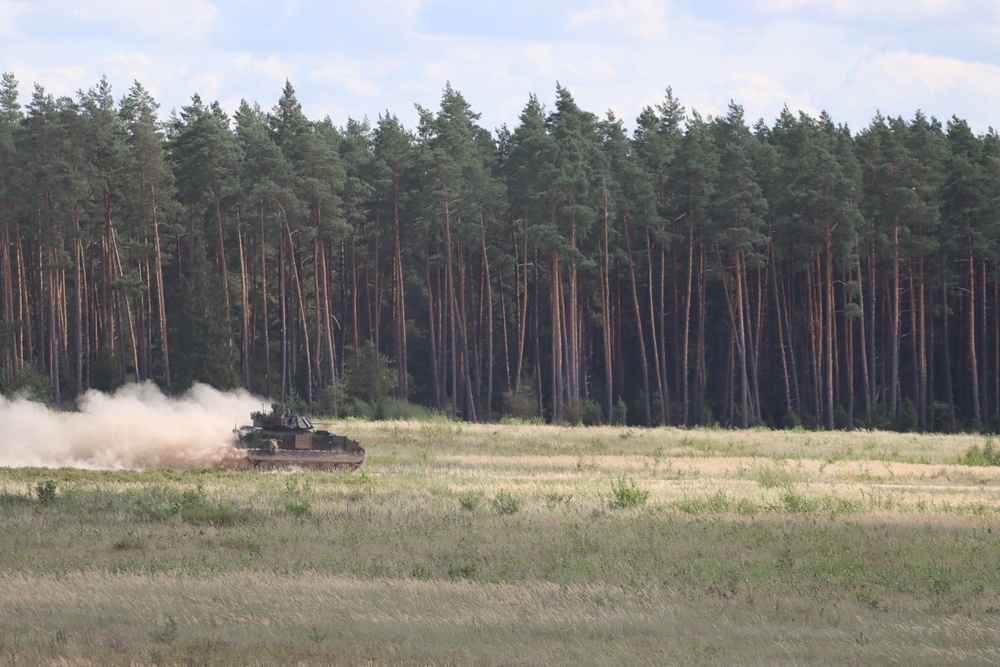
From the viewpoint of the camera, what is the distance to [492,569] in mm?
19062

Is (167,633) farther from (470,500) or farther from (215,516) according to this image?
(470,500)

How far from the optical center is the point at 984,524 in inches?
968

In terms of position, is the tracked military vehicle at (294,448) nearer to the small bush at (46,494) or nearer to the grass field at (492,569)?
the grass field at (492,569)

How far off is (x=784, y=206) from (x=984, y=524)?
55955 millimetres

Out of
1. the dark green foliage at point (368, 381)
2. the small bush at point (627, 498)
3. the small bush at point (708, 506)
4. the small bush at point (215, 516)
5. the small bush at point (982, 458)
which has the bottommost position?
the small bush at point (982, 458)

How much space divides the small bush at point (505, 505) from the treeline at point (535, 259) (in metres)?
43.8

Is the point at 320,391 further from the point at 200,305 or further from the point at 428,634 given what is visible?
the point at 428,634

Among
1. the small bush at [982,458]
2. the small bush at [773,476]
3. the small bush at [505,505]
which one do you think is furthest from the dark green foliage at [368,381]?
the small bush at [505,505]

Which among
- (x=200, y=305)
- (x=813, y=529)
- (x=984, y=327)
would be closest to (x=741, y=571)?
(x=813, y=529)

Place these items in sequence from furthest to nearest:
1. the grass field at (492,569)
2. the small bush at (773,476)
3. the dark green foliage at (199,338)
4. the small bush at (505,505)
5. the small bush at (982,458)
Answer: the dark green foliage at (199,338) < the small bush at (982,458) < the small bush at (773,476) < the small bush at (505,505) < the grass field at (492,569)

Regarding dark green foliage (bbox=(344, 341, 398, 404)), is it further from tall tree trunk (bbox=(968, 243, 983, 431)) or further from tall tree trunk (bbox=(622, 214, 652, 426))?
tall tree trunk (bbox=(968, 243, 983, 431))

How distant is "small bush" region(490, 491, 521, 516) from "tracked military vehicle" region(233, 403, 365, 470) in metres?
9.65

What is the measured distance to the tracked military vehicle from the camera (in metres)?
36.3

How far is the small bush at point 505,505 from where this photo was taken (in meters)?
26.0
